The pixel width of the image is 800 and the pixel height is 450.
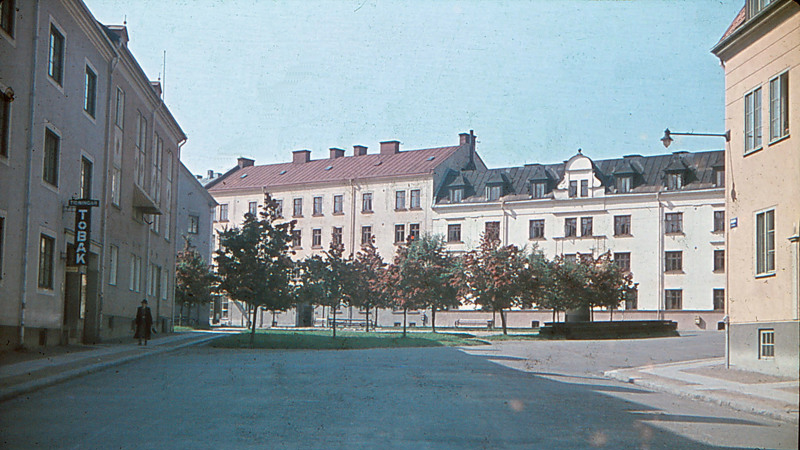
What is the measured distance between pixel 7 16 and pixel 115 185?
37.2 feet

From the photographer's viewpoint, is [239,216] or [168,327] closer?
[168,327]

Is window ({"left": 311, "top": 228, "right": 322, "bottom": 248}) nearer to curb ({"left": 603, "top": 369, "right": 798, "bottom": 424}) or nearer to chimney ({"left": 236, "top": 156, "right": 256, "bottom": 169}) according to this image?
chimney ({"left": 236, "top": 156, "right": 256, "bottom": 169})

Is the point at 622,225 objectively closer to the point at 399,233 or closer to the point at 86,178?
the point at 399,233

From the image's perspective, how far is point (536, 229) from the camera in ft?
211

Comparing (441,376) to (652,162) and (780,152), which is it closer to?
(780,152)

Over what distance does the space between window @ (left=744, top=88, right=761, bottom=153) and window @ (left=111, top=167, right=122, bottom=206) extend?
2229cm

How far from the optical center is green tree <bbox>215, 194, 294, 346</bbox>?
29688 mm

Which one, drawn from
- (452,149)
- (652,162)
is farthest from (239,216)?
(652,162)

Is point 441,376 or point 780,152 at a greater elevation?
point 780,152

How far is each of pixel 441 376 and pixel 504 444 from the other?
8.07 meters

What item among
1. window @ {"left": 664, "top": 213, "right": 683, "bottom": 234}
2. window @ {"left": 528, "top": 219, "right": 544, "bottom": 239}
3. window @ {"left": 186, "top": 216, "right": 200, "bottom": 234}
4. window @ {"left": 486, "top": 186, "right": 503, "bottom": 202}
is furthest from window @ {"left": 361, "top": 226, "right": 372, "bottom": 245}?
window @ {"left": 664, "top": 213, "right": 683, "bottom": 234}

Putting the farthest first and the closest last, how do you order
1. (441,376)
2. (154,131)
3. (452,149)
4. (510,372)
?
(452,149) → (154,131) → (510,372) → (441,376)

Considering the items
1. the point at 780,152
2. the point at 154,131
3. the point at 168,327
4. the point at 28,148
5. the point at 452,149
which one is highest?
the point at 452,149

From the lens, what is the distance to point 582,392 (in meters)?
14.5
